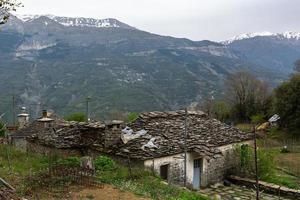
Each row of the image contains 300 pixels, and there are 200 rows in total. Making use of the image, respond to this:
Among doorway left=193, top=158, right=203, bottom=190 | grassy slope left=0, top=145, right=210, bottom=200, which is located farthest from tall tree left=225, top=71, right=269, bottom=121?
grassy slope left=0, top=145, right=210, bottom=200

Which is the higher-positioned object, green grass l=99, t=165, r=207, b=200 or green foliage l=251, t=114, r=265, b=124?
green grass l=99, t=165, r=207, b=200

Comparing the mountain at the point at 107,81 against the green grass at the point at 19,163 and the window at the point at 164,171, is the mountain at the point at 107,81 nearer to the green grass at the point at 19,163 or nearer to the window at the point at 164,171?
the window at the point at 164,171

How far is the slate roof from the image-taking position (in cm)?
2033

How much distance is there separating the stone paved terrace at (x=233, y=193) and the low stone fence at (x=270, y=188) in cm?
29

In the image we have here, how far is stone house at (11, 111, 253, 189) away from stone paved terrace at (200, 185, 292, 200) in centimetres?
78

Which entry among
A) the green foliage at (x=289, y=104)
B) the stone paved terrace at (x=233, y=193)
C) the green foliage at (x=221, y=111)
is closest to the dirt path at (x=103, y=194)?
the stone paved terrace at (x=233, y=193)

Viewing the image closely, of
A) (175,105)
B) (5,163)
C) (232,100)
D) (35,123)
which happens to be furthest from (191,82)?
(5,163)

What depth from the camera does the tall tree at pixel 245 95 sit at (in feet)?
188

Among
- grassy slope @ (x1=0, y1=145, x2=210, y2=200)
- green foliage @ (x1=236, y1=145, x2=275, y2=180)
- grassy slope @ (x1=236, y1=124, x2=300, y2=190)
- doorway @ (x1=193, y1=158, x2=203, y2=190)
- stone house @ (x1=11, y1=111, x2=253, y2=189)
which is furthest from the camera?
grassy slope @ (x1=236, y1=124, x2=300, y2=190)

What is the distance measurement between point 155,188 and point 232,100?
47660 millimetres

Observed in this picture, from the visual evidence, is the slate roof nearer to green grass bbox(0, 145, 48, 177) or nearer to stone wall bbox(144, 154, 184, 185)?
stone wall bbox(144, 154, 184, 185)

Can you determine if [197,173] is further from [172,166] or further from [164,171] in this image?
[164,171]

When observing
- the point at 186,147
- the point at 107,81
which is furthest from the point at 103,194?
the point at 107,81

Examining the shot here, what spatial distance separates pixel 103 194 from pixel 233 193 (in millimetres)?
9848
